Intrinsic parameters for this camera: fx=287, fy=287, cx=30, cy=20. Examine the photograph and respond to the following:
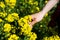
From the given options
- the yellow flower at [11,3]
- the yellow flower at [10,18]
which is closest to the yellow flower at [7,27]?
the yellow flower at [10,18]

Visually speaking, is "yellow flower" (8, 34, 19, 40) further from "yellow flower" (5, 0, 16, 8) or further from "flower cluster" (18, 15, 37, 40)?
"yellow flower" (5, 0, 16, 8)

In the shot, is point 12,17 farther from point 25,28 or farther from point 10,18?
point 25,28

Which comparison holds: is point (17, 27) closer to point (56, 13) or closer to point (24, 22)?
point (24, 22)

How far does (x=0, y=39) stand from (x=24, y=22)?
45cm

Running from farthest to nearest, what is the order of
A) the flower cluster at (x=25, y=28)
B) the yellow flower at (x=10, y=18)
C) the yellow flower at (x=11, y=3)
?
the yellow flower at (x=11, y=3) → the yellow flower at (x=10, y=18) → the flower cluster at (x=25, y=28)

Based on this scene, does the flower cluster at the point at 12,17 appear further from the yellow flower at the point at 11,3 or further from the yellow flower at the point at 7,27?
the yellow flower at the point at 11,3

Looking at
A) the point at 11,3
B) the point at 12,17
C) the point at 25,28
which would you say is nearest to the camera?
the point at 25,28

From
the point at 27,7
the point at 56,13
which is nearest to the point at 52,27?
the point at 56,13

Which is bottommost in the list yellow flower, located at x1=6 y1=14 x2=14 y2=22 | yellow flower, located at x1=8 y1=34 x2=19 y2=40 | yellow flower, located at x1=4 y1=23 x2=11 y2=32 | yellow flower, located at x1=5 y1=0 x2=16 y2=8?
yellow flower, located at x1=8 y1=34 x2=19 y2=40

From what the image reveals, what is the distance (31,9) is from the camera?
13.9 feet

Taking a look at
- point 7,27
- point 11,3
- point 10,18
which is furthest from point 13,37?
point 11,3

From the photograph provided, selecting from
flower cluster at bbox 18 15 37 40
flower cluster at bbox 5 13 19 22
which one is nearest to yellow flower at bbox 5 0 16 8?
flower cluster at bbox 5 13 19 22

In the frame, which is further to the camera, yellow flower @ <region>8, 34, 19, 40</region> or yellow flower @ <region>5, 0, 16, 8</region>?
yellow flower @ <region>5, 0, 16, 8</region>

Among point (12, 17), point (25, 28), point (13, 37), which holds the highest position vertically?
point (12, 17)
